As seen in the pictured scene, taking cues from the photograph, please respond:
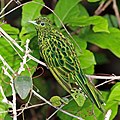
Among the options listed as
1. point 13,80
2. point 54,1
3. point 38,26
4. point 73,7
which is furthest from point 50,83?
point 13,80

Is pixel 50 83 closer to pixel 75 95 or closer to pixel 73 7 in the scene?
pixel 73 7

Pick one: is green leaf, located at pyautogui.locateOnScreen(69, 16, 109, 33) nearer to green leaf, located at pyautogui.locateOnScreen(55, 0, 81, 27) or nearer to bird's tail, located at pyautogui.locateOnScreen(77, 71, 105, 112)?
green leaf, located at pyautogui.locateOnScreen(55, 0, 81, 27)

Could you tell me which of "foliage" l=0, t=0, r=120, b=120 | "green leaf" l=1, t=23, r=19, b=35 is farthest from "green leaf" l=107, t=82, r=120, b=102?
"green leaf" l=1, t=23, r=19, b=35

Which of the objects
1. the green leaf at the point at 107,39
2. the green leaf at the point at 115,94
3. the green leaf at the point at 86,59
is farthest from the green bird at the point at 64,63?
the green leaf at the point at 107,39

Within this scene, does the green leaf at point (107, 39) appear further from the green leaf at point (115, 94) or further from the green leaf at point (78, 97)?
the green leaf at point (78, 97)

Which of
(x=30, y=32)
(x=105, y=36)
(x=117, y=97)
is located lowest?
(x=117, y=97)
